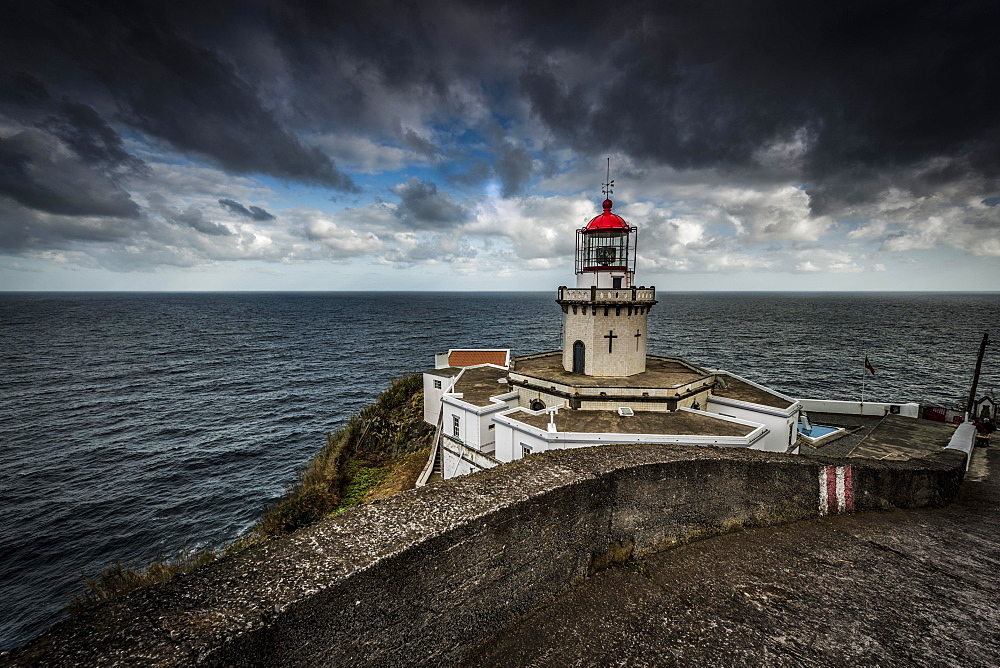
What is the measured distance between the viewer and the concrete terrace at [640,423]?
1594 cm

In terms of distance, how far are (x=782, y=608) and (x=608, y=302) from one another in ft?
53.4

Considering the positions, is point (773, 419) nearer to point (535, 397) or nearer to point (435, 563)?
point (535, 397)

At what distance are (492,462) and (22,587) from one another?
1961 centimetres

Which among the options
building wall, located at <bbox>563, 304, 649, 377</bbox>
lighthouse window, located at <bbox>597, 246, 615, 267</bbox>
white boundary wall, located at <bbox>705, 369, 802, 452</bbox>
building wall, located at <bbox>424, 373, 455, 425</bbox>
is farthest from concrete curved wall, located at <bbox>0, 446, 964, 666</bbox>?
building wall, located at <bbox>424, 373, 455, 425</bbox>

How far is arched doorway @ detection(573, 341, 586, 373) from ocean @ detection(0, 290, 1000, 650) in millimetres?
18224

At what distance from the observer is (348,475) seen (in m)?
23.3

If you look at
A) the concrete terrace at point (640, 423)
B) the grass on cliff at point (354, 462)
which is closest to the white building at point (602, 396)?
the concrete terrace at point (640, 423)

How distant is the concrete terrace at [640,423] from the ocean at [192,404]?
16.8 m

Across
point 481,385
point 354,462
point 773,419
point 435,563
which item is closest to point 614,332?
point 773,419

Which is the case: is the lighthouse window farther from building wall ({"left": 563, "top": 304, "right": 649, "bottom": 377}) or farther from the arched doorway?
the arched doorway

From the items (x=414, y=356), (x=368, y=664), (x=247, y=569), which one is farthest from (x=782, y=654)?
(x=414, y=356)

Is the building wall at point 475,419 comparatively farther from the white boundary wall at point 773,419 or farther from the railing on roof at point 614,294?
the white boundary wall at point 773,419

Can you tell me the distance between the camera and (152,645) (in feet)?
8.93

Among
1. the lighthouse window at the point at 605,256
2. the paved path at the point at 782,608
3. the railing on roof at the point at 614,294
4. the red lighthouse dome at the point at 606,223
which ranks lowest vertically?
the paved path at the point at 782,608
